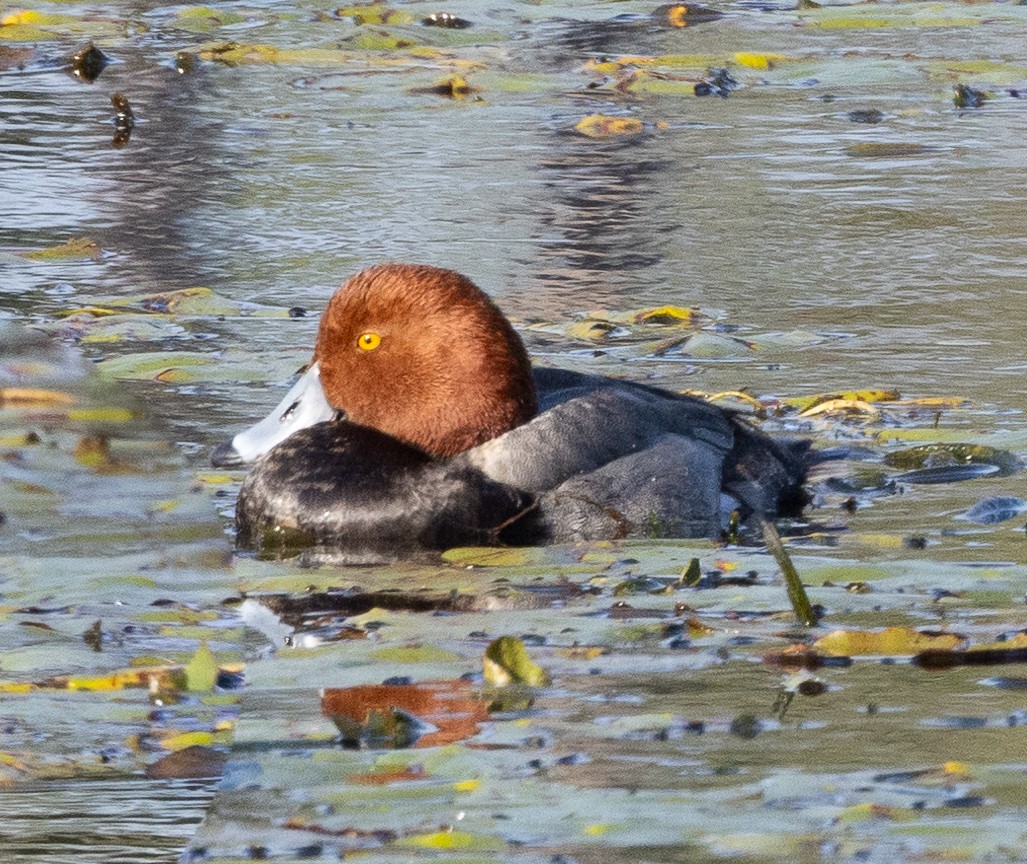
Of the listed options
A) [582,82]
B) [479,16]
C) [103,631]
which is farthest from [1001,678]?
[479,16]

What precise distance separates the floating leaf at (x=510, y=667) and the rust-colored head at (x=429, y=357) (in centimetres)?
159

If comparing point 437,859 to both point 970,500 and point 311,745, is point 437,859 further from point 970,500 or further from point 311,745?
point 970,500

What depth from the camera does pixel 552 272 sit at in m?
8.26

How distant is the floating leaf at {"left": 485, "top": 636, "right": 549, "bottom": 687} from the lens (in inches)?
163

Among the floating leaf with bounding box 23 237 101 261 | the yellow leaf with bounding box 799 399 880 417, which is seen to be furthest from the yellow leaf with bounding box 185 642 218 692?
the floating leaf with bounding box 23 237 101 261

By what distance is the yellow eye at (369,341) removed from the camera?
5773 mm

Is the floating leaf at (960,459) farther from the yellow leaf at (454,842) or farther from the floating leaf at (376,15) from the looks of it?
the floating leaf at (376,15)

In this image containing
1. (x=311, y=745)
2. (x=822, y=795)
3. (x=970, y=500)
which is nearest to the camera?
(x=822, y=795)

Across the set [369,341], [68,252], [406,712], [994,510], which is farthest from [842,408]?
[68,252]

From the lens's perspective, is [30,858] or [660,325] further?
[660,325]

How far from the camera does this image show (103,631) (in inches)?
177

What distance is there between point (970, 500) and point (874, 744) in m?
2.15

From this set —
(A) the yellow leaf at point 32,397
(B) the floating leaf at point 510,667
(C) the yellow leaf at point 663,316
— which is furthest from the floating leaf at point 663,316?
(B) the floating leaf at point 510,667

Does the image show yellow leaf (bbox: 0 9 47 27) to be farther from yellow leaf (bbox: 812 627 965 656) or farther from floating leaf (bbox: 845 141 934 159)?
yellow leaf (bbox: 812 627 965 656)
